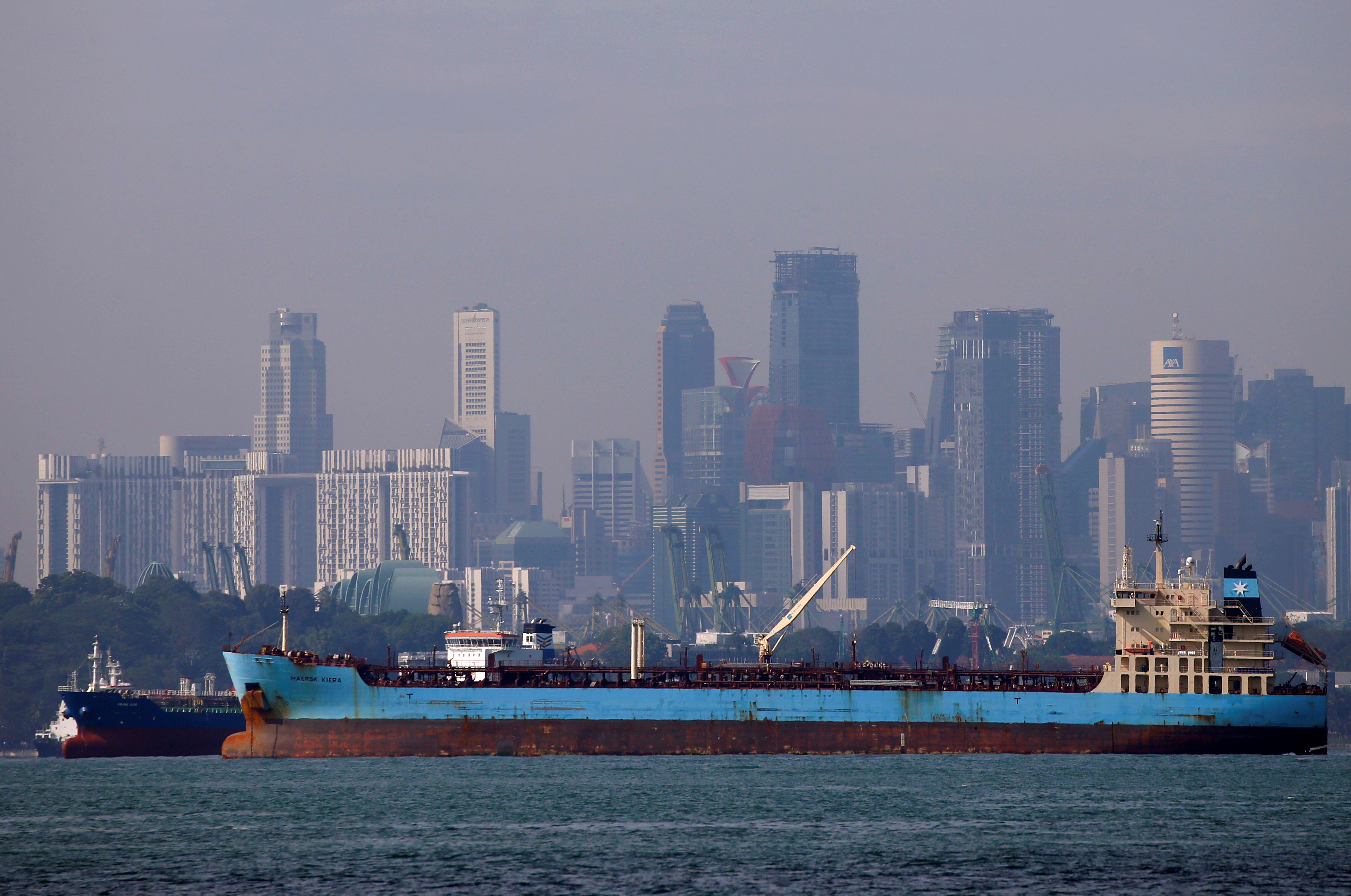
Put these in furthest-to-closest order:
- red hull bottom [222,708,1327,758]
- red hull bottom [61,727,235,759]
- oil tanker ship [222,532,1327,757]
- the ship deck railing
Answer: red hull bottom [61,727,235,759]
the ship deck railing
red hull bottom [222,708,1327,758]
oil tanker ship [222,532,1327,757]

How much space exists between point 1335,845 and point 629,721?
32.0 m

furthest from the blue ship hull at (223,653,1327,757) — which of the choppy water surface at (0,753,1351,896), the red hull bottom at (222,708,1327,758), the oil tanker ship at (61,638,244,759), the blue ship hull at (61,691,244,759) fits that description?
the blue ship hull at (61,691,244,759)

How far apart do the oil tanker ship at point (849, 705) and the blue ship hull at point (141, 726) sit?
75.9 feet

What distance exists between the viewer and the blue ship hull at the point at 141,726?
102625mm

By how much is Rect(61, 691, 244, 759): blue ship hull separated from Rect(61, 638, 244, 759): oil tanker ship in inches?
1.1

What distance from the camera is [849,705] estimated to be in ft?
260

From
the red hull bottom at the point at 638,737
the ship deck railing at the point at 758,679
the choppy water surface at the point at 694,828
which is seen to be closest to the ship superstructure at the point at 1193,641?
the ship deck railing at the point at 758,679

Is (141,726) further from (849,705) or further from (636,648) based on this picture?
(849,705)

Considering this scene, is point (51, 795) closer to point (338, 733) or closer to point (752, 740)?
point (338, 733)

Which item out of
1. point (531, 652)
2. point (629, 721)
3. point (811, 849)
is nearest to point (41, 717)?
point (531, 652)

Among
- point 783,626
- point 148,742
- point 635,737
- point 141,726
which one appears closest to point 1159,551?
point 783,626

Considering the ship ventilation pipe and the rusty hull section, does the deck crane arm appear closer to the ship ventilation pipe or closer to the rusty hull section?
the ship ventilation pipe

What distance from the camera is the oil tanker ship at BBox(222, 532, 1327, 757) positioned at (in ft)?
252

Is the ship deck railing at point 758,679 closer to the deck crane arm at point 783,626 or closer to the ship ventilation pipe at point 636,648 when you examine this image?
the ship ventilation pipe at point 636,648
